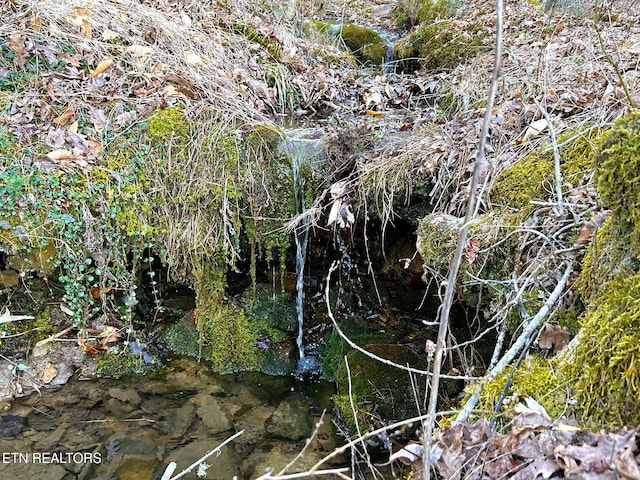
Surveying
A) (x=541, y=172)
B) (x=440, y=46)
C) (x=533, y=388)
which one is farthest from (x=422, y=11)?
(x=533, y=388)

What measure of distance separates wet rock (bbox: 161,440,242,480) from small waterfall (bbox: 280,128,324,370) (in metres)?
1.14

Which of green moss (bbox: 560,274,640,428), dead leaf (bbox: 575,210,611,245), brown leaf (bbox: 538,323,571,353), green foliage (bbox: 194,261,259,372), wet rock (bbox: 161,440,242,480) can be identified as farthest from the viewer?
green foliage (bbox: 194,261,259,372)

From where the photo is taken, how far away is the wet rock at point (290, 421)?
3.49m

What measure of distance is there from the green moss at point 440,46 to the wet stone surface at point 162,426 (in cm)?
460

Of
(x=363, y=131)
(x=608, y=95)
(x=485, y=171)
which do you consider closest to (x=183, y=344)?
(x=363, y=131)

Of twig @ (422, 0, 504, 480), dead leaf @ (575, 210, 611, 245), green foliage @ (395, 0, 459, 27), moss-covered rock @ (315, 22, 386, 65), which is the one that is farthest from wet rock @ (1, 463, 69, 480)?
green foliage @ (395, 0, 459, 27)

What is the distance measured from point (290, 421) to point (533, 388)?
2.51 metres

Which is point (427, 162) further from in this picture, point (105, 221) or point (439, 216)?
point (105, 221)

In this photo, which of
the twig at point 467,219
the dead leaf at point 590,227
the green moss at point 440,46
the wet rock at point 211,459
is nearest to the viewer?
the twig at point 467,219

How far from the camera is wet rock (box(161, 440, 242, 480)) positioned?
3.12 metres

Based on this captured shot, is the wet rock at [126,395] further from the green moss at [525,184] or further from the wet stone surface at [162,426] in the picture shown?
the green moss at [525,184]

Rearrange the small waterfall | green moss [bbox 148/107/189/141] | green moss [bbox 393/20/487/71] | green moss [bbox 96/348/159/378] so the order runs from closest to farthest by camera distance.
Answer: green moss [bbox 148/107/189/141]
the small waterfall
green moss [bbox 96/348/159/378]
green moss [bbox 393/20/487/71]

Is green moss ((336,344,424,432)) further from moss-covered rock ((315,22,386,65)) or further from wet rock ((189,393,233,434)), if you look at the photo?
moss-covered rock ((315,22,386,65))

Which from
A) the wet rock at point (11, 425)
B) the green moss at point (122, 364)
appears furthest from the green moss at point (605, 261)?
the wet rock at point (11, 425)
